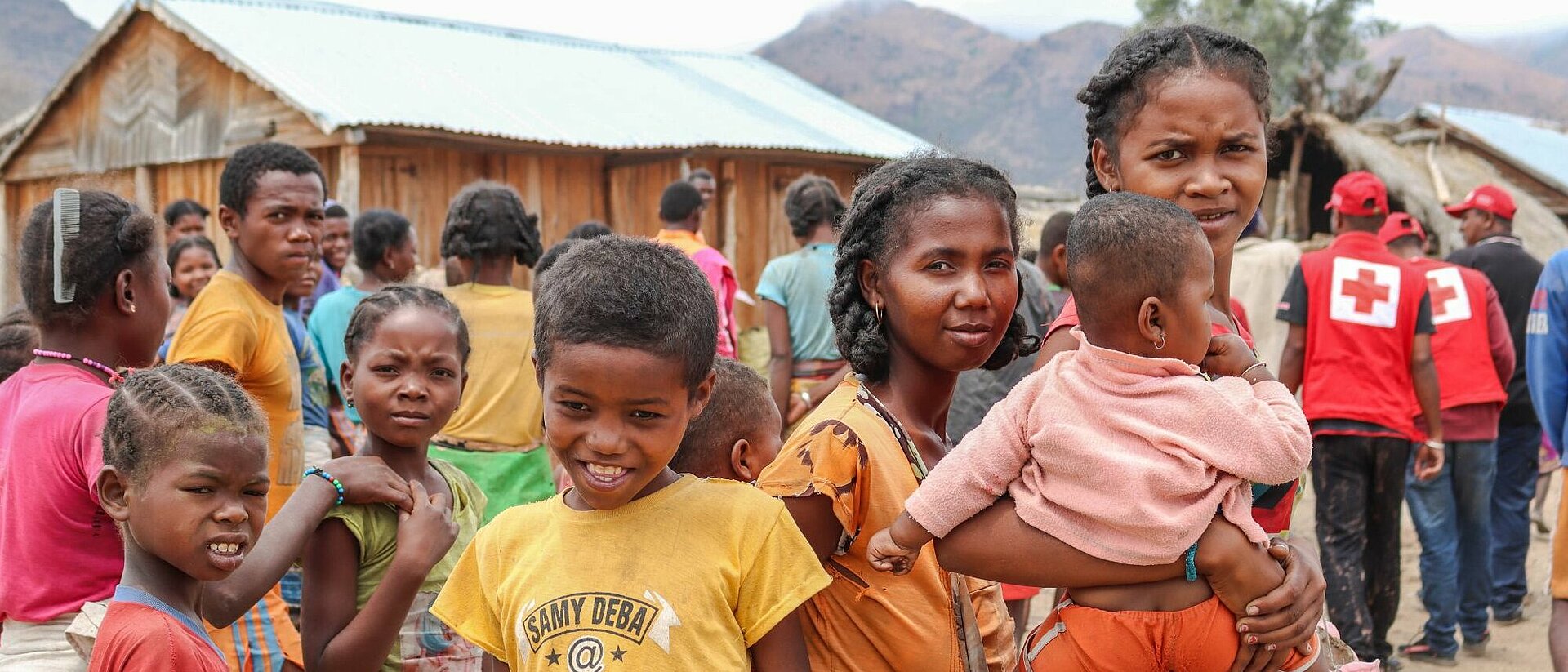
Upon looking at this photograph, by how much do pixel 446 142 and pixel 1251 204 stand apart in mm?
8742

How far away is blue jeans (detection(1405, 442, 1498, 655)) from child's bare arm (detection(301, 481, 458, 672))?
551 centimetres

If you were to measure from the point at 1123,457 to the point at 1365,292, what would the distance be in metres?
4.48

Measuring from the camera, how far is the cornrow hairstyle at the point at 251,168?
12.8 feet

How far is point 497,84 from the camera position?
38.8ft

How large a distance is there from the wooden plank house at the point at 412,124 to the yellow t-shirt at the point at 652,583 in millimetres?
7759

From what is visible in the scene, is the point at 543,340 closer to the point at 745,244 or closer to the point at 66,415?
the point at 66,415

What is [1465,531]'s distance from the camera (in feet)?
21.0

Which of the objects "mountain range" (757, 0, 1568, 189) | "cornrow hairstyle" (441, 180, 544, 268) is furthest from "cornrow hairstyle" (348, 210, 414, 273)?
"mountain range" (757, 0, 1568, 189)

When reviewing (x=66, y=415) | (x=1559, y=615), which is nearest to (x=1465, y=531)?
(x=1559, y=615)

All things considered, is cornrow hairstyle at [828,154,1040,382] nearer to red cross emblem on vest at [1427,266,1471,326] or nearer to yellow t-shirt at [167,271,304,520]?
yellow t-shirt at [167,271,304,520]

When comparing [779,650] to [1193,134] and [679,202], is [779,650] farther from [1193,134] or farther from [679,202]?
[679,202]

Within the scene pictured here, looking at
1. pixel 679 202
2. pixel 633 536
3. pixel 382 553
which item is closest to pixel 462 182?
pixel 679 202

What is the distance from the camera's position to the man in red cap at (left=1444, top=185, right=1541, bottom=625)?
6855 millimetres

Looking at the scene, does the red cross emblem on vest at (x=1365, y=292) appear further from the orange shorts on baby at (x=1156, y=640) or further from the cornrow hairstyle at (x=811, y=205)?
the orange shorts on baby at (x=1156, y=640)
